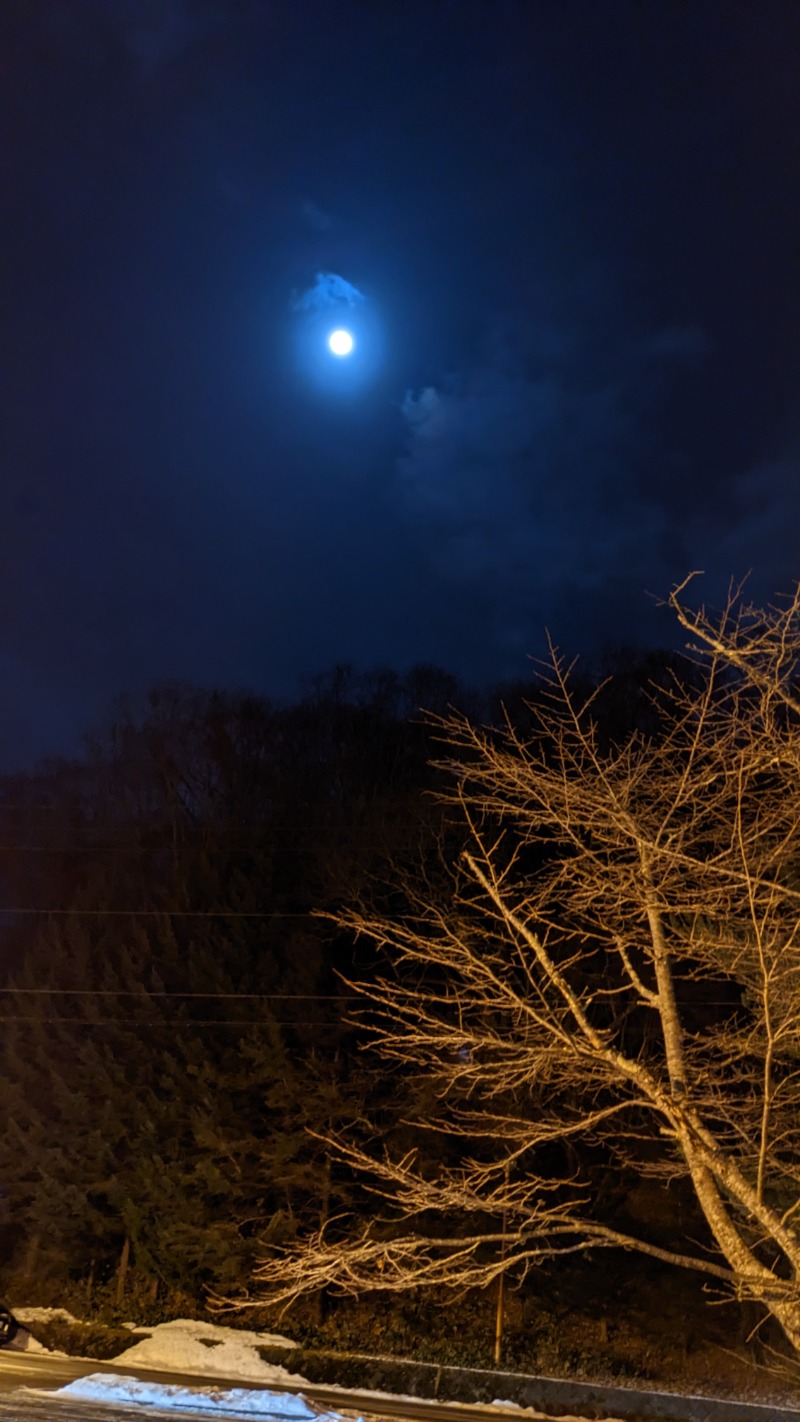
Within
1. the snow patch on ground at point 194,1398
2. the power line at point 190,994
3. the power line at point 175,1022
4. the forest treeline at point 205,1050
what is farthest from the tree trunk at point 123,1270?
the snow patch on ground at point 194,1398

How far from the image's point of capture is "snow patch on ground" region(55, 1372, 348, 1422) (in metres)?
11.4

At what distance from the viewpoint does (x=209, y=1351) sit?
15414mm

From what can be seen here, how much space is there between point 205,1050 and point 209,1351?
15.4ft

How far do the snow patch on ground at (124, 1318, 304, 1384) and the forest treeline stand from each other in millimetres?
799

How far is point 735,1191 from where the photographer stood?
151 inches

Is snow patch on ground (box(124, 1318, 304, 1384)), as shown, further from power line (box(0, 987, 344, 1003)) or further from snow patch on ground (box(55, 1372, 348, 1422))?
power line (box(0, 987, 344, 1003))

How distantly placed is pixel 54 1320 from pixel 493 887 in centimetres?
1753

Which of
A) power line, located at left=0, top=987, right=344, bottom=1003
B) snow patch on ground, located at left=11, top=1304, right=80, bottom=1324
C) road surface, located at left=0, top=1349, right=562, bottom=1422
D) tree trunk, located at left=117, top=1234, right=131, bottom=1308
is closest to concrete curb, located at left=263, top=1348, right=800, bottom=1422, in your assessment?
road surface, located at left=0, top=1349, right=562, bottom=1422

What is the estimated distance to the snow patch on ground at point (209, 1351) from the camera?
14961 mm

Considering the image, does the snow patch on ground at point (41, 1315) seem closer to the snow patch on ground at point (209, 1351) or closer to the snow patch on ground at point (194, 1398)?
the snow patch on ground at point (209, 1351)

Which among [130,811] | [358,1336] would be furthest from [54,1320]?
[130,811]

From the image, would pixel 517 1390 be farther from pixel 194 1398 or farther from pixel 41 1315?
pixel 41 1315

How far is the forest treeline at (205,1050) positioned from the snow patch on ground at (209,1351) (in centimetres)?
80

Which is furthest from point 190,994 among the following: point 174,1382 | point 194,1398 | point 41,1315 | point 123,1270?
point 41,1315
